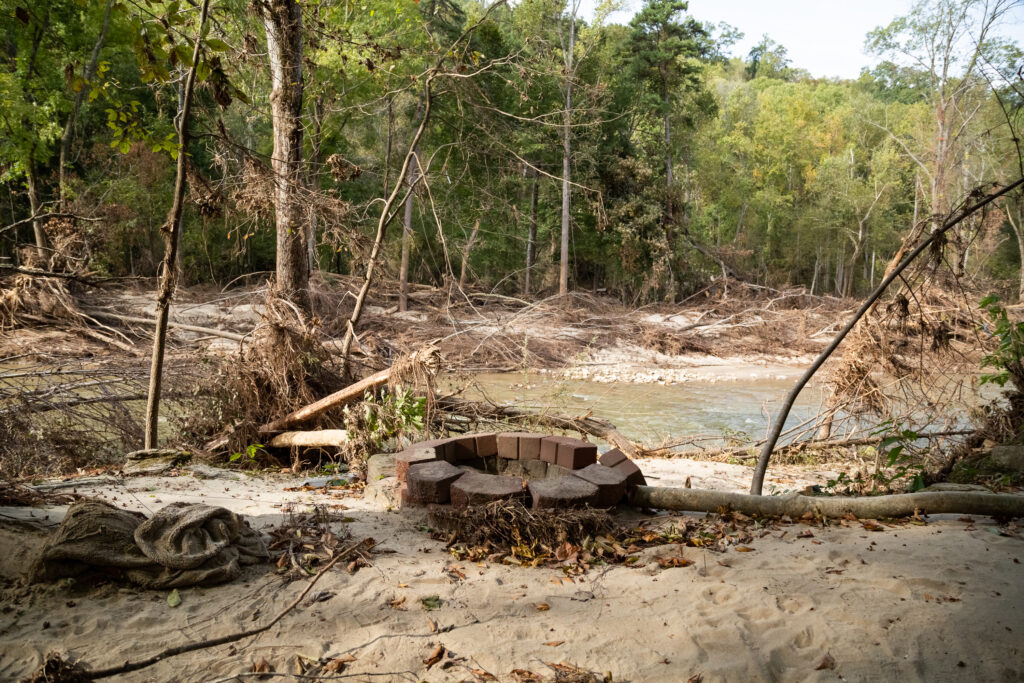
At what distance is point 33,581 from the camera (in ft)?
11.1

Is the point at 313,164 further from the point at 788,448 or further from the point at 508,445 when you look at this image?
the point at 788,448

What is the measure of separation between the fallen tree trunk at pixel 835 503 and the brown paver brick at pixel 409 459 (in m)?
1.61

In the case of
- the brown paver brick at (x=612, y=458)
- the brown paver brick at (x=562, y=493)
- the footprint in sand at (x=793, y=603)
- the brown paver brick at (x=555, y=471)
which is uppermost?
the brown paver brick at (x=612, y=458)

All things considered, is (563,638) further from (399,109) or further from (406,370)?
(399,109)

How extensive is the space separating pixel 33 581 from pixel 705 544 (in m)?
3.82

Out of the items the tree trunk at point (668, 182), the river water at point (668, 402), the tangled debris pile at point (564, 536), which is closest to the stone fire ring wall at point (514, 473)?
the tangled debris pile at point (564, 536)

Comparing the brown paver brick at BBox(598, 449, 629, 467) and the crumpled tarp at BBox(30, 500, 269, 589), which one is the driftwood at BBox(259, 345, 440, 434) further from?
the crumpled tarp at BBox(30, 500, 269, 589)

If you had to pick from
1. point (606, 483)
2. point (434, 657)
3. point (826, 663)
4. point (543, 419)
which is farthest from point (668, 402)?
point (434, 657)

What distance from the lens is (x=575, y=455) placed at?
205 inches

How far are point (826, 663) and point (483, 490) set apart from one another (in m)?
2.28

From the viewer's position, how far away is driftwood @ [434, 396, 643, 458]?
7770 millimetres

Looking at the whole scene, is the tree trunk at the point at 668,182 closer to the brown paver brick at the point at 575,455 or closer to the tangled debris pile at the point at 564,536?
the brown paver brick at the point at 575,455

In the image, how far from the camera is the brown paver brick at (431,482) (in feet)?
15.4

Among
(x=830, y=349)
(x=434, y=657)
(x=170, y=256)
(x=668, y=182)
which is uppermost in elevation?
(x=668, y=182)
